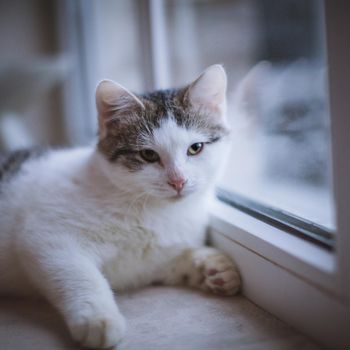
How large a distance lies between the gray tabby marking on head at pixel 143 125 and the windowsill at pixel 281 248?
26 centimetres

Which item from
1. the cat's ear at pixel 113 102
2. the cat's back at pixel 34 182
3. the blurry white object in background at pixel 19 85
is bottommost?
the cat's back at pixel 34 182

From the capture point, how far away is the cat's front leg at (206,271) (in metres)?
1.10

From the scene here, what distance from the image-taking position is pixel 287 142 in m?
1.33

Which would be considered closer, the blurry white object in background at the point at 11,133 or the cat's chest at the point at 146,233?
the cat's chest at the point at 146,233

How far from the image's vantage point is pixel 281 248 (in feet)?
3.01

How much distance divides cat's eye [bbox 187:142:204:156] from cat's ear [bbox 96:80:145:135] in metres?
0.19

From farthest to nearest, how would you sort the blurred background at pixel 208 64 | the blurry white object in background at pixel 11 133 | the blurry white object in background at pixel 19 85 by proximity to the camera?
the blurry white object in background at pixel 11 133, the blurry white object in background at pixel 19 85, the blurred background at pixel 208 64

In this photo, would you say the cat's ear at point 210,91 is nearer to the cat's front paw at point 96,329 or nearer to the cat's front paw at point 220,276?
the cat's front paw at point 220,276

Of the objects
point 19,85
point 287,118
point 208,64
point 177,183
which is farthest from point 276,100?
point 19,85

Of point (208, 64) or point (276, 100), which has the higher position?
point (208, 64)

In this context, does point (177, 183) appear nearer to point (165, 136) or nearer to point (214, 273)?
point (165, 136)

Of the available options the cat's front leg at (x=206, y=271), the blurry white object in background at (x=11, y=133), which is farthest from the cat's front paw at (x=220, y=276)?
the blurry white object in background at (x=11, y=133)

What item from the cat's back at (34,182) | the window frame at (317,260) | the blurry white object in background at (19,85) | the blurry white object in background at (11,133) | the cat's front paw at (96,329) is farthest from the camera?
the blurry white object in background at (11,133)

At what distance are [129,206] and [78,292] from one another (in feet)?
0.94
